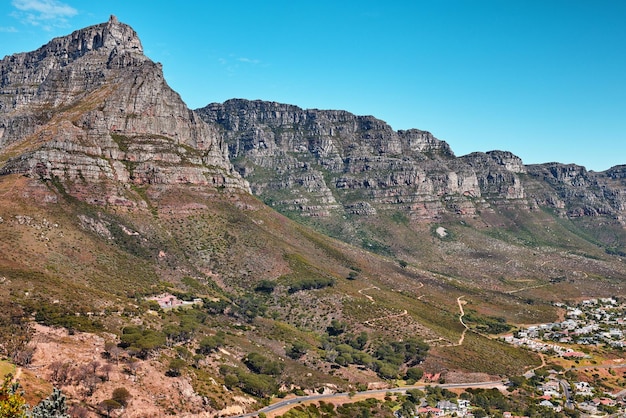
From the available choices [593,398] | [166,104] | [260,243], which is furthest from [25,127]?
[593,398]

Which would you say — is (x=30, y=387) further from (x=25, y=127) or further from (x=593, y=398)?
(x=25, y=127)

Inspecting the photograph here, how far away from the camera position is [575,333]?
162 meters

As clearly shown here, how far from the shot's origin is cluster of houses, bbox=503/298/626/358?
145125 millimetres

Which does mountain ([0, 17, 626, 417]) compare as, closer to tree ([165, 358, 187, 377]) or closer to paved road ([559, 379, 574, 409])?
tree ([165, 358, 187, 377])

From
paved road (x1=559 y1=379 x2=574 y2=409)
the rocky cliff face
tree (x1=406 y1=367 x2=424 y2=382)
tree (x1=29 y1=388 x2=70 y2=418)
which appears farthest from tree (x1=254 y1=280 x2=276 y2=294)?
tree (x1=29 y1=388 x2=70 y2=418)

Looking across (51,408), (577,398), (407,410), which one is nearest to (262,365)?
(407,410)

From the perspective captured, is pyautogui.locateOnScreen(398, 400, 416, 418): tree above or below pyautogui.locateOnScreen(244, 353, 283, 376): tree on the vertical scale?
below

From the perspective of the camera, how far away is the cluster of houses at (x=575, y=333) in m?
145

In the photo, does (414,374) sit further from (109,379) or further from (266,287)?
(109,379)

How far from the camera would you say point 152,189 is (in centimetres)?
16812

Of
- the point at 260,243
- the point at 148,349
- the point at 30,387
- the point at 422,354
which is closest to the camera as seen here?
the point at 30,387

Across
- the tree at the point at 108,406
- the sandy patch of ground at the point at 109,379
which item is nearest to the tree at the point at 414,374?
the sandy patch of ground at the point at 109,379

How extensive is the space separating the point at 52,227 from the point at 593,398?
13737cm

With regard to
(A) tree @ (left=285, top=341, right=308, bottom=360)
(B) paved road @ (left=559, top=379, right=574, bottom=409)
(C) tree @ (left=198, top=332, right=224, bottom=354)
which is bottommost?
(B) paved road @ (left=559, top=379, right=574, bottom=409)
